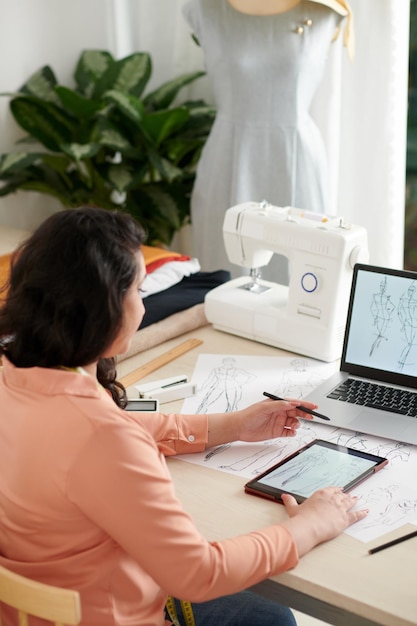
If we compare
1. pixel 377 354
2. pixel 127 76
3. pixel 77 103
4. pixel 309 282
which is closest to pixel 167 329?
pixel 309 282

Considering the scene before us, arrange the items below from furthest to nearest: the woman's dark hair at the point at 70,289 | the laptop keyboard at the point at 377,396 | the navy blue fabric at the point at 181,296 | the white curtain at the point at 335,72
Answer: the white curtain at the point at 335,72 → the navy blue fabric at the point at 181,296 → the laptop keyboard at the point at 377,396 → the woman's dark hair at the point at 70,289

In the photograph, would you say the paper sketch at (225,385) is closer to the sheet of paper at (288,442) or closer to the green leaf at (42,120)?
the sheet of paper at (288,442)

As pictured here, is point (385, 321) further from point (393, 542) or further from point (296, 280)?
point (393, 542)

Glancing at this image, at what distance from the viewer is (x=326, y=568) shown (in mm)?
1258

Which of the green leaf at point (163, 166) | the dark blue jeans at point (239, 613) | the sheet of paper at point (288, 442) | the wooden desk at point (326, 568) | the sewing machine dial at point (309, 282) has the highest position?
the green leaf at point (163, 166)

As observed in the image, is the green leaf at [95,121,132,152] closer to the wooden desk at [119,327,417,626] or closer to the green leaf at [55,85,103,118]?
the green leaf at [55,85,103,118]

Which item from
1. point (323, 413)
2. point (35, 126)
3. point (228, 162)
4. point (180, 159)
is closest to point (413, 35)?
point (228, 162)

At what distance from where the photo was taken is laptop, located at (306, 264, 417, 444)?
1716 millimetres

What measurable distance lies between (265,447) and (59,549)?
516 mm

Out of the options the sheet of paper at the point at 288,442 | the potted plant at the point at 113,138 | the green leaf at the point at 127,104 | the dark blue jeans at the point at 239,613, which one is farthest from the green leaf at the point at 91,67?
the dark blue jeans at the point at 239,613

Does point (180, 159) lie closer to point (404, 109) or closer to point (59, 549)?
point (404, 109)

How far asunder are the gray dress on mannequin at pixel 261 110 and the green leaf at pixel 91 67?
1.89ft

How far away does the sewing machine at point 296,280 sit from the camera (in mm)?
1926

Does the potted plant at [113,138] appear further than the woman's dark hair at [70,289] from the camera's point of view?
Yes
